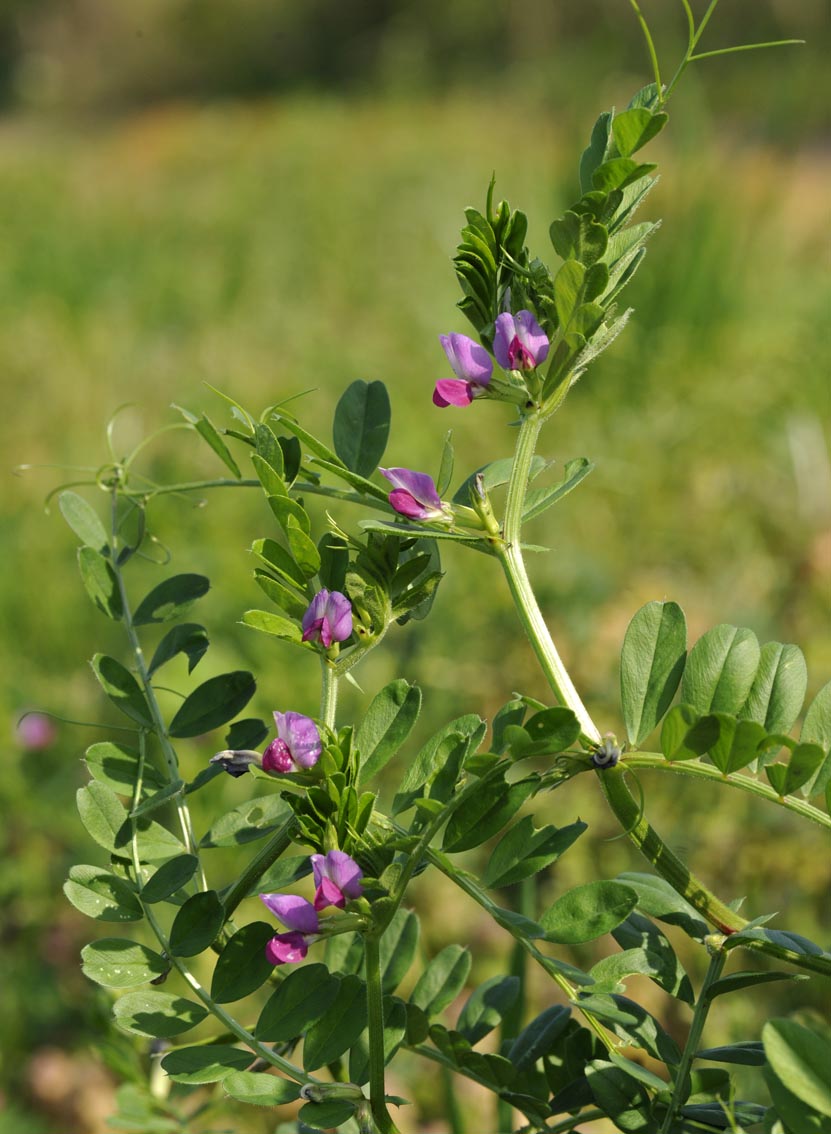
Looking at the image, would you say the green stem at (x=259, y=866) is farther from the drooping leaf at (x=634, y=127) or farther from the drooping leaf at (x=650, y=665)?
the drooping leaf at (x=634, y=127)

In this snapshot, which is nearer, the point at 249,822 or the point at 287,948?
the point at 287,948

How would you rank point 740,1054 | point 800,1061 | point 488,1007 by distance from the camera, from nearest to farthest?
point 800,1061 → point 740,1054 → point 488,1007

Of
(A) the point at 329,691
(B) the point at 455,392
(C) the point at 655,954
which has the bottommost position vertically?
(C) the point at 655,954

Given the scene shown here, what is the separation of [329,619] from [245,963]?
15cm

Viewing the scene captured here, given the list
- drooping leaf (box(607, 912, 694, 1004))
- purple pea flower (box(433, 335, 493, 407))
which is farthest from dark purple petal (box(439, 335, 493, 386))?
drooping leaf (box(607, 912, 694, 1004))

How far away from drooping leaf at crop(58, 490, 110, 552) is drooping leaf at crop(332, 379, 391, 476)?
0.15m

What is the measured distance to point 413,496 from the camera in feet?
Answer: 1.45

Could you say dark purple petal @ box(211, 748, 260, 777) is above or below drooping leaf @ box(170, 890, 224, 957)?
above

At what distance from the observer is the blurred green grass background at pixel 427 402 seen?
59.7 inches

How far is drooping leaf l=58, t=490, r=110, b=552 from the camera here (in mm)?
616

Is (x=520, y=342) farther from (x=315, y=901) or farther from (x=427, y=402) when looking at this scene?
(x=427, y=402)

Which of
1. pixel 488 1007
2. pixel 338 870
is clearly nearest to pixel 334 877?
pixel 338 870

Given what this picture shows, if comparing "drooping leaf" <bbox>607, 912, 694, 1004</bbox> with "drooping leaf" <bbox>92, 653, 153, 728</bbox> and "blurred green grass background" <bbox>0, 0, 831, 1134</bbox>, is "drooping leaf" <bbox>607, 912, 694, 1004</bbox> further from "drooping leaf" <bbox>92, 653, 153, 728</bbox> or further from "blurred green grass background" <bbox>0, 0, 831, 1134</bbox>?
"blurred green grass background" <bbox>0, 0, 831, 1134</bbox>

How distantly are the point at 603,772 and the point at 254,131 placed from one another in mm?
7822
